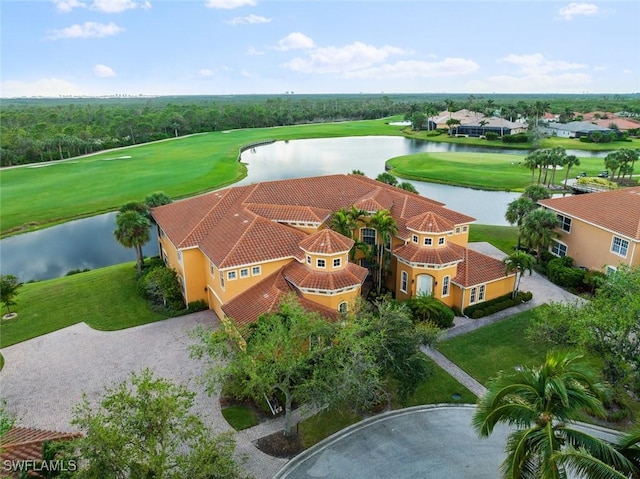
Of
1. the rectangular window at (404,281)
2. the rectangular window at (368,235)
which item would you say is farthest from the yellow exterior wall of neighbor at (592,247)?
the rectangular window at (368,235)

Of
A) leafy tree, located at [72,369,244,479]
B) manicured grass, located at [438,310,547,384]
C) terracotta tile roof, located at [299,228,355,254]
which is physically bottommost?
manicured grass, located at [438,310,547,384]

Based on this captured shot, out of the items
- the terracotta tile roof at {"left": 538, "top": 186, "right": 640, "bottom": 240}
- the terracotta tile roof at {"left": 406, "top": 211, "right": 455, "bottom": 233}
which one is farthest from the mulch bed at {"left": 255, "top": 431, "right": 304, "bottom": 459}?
the terracotta tile roof at {"left": 538, "top": 186, "right": 640, "bottom": 240}

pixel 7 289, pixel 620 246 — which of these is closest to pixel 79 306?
pixel 7 289

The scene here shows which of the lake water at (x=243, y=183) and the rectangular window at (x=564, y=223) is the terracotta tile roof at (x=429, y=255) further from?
the lake water at (x=243, y=183)

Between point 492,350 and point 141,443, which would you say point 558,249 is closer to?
point 492,350

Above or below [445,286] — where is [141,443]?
above

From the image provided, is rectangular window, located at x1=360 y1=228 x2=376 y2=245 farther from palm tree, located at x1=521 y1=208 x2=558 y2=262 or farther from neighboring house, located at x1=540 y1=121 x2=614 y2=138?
neighboring house, located at x1=540 y1=121 x2=614 y2=138

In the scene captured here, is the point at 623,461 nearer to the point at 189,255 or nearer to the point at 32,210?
the point at 189,255
